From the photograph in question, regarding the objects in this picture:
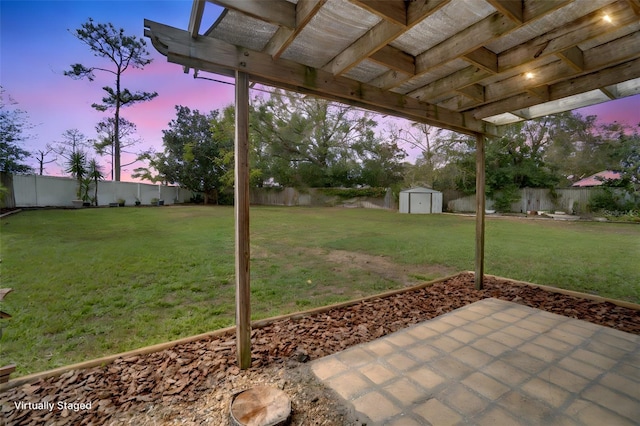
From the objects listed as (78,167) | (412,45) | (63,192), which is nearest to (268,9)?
(412,45)

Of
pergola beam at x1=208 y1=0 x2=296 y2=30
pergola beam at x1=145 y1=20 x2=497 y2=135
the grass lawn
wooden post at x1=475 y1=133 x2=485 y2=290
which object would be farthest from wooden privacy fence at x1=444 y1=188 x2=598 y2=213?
pergola beam at x1=208 y1=0 x2=296 y2=30

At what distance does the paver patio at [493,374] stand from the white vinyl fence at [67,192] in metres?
14.5

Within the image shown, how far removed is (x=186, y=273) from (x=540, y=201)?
18.1 meters

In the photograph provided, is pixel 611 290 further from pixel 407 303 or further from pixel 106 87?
pixel 106 87

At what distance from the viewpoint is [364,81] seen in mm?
2316

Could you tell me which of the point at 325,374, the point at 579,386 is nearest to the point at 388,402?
the point at 325,374

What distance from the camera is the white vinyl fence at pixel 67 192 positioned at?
34.4 feet

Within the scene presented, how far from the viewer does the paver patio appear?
138 centimetres

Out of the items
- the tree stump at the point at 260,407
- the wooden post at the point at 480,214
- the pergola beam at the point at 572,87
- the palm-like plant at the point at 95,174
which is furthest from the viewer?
the palm-like plant at the point at 95,174

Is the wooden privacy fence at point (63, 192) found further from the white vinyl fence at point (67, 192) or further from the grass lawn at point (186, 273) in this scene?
the grass lawn at point (186, 273)

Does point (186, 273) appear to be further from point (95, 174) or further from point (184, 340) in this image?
point (95, 174)

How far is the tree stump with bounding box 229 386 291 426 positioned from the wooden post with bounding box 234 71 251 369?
0.34 metres

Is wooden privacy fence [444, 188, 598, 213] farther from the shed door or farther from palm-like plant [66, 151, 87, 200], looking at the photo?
palm-like plant [66, 151, 87, 200]

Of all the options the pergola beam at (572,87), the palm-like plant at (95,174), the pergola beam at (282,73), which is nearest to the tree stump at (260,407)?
the pergola beam at (282,73)
